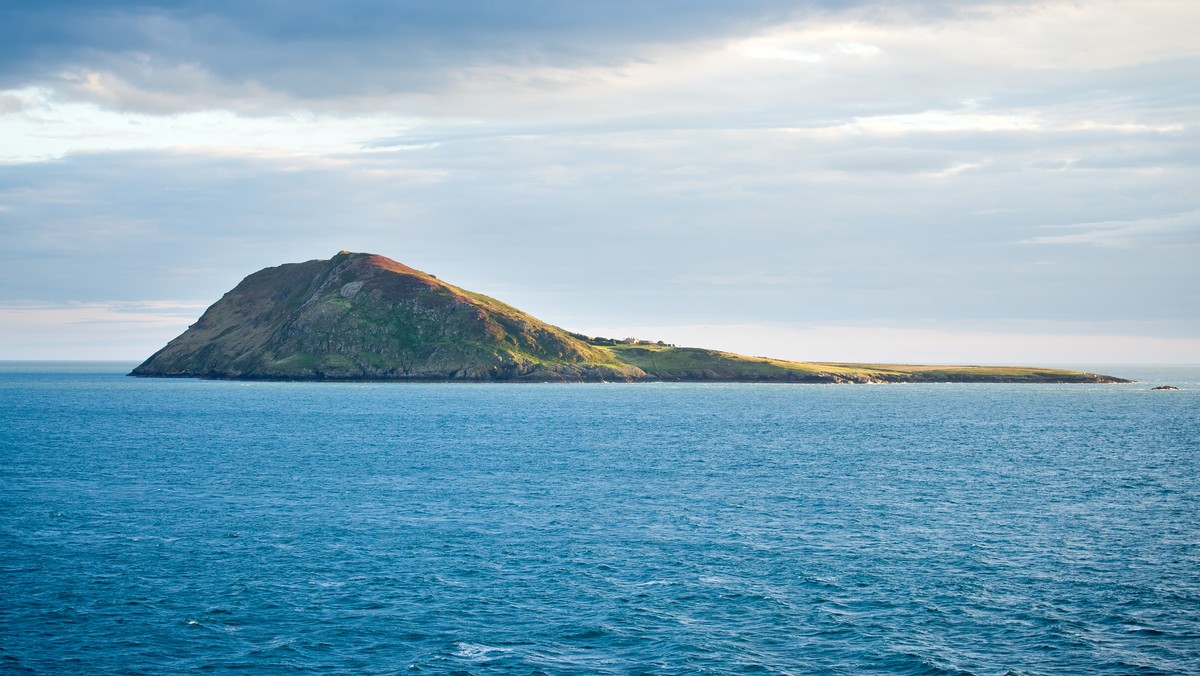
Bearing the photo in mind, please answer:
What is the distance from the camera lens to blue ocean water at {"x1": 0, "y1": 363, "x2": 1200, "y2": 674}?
137ft

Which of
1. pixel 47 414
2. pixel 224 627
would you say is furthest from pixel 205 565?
pixel 47 414

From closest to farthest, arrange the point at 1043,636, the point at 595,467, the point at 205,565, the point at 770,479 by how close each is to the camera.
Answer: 1. the point at 1043,636
2. the point at 205,565
3. the point at 770,479
4. the point at 595,467

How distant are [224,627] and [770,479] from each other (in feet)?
205

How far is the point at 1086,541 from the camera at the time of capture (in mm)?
63781

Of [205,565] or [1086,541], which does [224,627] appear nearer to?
[205,565]

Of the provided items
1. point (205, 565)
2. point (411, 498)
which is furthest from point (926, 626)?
point (411, 498)

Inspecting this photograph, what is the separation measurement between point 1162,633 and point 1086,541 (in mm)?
21209

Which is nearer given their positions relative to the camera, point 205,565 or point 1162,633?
point 1162,633

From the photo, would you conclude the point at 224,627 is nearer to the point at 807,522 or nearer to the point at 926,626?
the point at 926,626

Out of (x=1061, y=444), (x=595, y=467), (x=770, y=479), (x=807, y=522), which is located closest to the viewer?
(x=807, y=522)

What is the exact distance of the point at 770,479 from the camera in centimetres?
9581

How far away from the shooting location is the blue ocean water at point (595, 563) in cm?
4169

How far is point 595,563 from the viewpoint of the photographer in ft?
187

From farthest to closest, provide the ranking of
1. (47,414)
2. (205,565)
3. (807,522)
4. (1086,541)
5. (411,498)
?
(47,414), (411,498), (807,522), (1086,541), (205,565)
